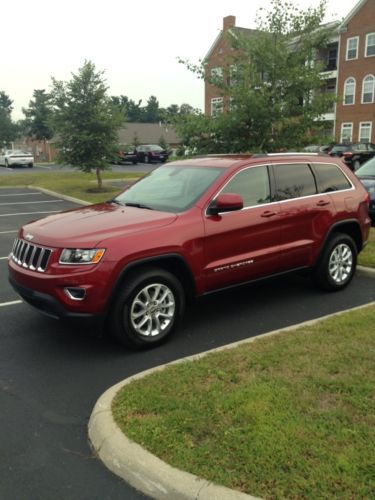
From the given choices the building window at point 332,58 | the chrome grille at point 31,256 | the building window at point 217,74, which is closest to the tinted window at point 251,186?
the chrome grille at point 31,256

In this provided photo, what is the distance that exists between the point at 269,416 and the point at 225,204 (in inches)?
85.9

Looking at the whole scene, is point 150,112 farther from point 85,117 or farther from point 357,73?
point 85,117

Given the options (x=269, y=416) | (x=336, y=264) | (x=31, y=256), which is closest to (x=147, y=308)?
(x=31, y=256)

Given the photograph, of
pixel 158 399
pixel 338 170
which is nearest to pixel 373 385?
pixel 158 399

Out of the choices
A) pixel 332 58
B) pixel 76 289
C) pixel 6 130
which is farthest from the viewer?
pixel 6 130

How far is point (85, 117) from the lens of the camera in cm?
1833

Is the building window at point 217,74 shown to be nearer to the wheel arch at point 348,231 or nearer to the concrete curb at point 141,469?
the wheel arch at point 348,231

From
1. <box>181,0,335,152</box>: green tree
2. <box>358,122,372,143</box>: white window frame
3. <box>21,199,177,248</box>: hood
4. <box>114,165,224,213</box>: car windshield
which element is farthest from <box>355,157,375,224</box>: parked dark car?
<box>358,122,372,143</box>: white window frame

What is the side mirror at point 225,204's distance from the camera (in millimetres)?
4773

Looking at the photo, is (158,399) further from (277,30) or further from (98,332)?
(277,30)

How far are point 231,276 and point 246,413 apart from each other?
2042mm

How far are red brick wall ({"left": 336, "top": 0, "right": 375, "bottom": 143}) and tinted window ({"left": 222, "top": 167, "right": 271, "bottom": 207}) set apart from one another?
37157mm

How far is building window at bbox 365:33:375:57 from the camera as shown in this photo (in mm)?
38953

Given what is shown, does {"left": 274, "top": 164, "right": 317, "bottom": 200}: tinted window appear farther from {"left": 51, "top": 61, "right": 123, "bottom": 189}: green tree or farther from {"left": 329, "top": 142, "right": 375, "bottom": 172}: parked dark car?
{"left": 329, "top": 142, "right": 375, "bottom": 172}: parked dark car
